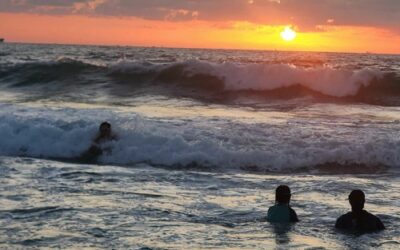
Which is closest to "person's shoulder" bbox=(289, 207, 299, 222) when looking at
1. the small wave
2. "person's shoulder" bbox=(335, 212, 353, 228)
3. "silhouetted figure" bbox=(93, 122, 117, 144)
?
"person's shoulder" bbox=(335, 212, 353, 228)

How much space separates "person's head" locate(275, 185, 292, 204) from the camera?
7.56 meters

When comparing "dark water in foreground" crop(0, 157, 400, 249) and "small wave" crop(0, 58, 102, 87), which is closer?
"dark water in foreground" crop(0, 157, 400, 249)

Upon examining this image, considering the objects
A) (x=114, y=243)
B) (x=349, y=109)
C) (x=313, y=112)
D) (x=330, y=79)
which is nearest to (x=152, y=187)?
(x=114, y=243)

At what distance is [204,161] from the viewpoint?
12.5m

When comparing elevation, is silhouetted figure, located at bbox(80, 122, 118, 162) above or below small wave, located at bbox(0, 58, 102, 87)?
below

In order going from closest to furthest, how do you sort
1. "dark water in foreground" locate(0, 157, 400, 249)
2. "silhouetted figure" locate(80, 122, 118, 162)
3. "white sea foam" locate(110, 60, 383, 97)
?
"dark water in foreground" locate(0, 157, 400, 249)
"silhouetted figure" locate(80, 122, 118, 162)
"white sea foam" locate(110, 60, 383, 97)

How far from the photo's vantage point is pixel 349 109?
20.2 meters

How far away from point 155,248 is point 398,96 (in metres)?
19.7

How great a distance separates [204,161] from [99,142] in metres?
2.60

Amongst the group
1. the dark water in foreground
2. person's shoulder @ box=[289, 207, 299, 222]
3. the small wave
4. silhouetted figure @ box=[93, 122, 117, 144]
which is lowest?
the dark water in foreground

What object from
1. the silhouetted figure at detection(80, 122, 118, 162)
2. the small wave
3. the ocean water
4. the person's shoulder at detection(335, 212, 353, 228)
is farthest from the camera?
the small wave

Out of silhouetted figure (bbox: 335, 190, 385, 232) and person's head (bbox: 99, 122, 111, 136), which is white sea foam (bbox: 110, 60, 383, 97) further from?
silhouetted figure (bbox: 335, 190, 385, 232)

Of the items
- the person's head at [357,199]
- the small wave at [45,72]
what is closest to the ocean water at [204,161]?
the person's head at [357,199]

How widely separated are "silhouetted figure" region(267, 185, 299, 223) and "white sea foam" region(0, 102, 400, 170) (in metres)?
4.46
